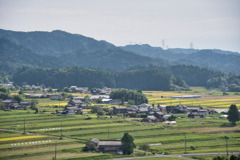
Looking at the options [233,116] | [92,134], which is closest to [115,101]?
[233,116]

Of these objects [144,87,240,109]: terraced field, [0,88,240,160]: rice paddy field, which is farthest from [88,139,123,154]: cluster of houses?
[144,87,240,109]: terraced field

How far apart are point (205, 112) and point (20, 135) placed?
→ 48590mm

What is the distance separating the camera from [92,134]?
62.1 m

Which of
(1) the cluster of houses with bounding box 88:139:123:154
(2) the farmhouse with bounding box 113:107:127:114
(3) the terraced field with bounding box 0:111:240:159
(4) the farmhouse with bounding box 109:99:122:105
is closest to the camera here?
(3) the terraced field with bounding box 0:111:240:159

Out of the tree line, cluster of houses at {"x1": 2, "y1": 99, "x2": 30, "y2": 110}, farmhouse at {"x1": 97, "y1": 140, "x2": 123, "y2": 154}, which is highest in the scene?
the tree line

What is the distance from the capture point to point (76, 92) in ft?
502

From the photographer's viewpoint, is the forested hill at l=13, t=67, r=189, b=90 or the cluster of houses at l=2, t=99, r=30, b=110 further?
the forested hill at l=13, t=67, r=189, b=90

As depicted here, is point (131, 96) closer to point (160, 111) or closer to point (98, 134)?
point (160, 111)

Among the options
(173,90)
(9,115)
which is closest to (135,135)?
(9,115)

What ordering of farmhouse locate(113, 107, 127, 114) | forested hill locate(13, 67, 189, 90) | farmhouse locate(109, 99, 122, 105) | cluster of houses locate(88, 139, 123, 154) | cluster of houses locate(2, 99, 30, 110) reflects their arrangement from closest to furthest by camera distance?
cluster of houses locate(88, 139, 123, 154)
farmhouse locate(113, 107, 127, 114)
cluster of houses locate(2, 99, 30, 110)
farmhouse locate(109, 99, 122, 105)
forested hill locate(13, 67, 189, 90)

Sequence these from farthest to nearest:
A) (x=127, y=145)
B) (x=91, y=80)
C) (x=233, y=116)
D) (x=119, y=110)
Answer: (x=91, y=80), (x=119, y=110), (x=233, y=116), (x=127, y=145)

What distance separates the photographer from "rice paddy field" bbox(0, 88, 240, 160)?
166ft

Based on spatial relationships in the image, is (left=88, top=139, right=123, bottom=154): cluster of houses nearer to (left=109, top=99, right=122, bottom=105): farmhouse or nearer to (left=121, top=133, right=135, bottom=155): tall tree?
(left=121, top=133, right=135, bottom=155): tall tree

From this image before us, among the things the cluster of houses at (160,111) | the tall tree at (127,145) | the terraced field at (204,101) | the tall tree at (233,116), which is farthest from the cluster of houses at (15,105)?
the tall tree at (233,116)
